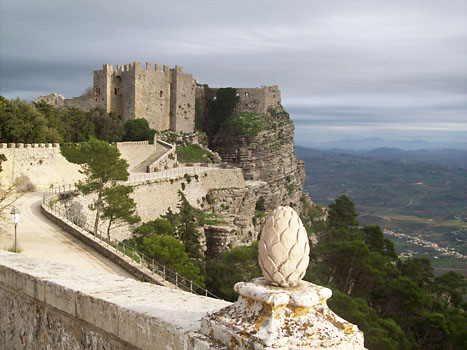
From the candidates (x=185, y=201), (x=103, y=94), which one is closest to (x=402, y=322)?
(x=185, y=201)

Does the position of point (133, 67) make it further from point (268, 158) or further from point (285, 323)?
point (285, 323)

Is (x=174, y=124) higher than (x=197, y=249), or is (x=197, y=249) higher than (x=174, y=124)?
(x=174, y=124)

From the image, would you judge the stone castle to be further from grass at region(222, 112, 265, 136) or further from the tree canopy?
the tree canopy

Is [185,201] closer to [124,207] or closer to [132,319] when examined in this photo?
[124,207]

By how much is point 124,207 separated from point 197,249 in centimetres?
698

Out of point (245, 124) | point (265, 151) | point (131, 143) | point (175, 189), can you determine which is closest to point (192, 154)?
point (131, 143)

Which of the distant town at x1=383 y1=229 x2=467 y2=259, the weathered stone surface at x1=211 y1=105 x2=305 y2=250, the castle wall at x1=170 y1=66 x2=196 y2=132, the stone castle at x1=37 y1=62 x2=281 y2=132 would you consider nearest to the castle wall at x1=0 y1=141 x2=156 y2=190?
the stone castle at x1=37 y1=62 x2=281 y2=132

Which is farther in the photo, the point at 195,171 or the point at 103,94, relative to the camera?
the point at 103,94

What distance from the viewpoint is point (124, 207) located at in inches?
842

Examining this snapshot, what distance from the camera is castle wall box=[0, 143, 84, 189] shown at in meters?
24.7

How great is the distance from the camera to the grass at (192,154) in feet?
132

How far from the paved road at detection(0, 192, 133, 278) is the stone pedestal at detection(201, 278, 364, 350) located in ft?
36.2

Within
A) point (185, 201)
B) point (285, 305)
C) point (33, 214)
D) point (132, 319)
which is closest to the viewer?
point (285, 305)

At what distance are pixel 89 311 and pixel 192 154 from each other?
3763 cm
